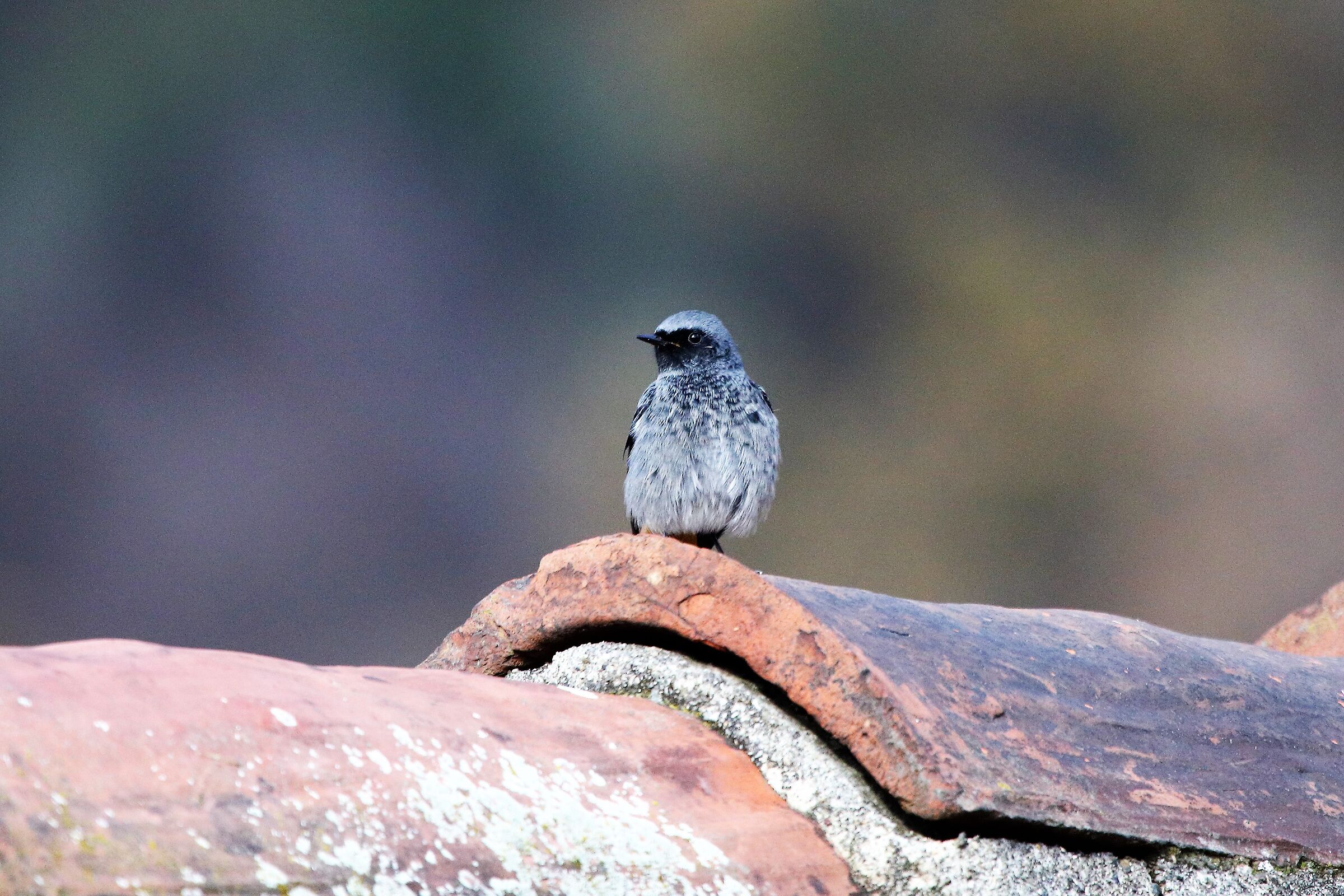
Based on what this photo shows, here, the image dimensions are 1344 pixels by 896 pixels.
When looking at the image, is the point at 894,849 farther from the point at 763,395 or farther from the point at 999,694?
the point at 763,395

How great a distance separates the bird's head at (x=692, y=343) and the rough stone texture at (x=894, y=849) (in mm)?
2389

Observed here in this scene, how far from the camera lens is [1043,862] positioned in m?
1.54

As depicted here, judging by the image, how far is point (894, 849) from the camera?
1508mm

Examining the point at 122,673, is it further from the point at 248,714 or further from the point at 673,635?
the point at 673,635

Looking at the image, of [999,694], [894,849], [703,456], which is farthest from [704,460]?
[894,849]

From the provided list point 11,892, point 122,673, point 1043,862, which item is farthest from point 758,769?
point 11,892

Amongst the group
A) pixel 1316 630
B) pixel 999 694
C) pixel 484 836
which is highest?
pixel 1316 630

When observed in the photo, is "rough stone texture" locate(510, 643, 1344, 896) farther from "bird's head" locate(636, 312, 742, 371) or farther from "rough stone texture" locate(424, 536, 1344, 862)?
"bird's head" locate(636, 312, 742, 371)

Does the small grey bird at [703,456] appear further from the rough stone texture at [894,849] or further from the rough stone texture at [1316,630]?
the rough stone texture at [894,849]

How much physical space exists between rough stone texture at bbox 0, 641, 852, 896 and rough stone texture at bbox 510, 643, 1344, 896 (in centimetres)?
4

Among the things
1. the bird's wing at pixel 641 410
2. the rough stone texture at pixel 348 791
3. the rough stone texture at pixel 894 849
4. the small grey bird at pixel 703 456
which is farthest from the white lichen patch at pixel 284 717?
the bird's wing at pixel 641 410

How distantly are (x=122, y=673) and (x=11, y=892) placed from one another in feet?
0.98

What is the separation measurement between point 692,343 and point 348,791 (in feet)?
9.92

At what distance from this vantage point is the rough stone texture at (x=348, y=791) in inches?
41.7
